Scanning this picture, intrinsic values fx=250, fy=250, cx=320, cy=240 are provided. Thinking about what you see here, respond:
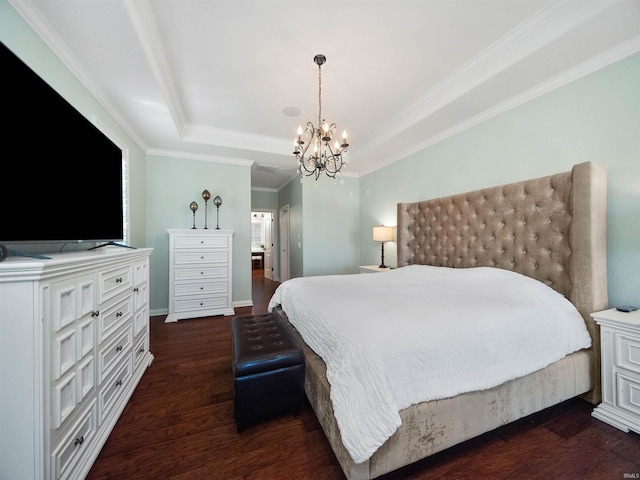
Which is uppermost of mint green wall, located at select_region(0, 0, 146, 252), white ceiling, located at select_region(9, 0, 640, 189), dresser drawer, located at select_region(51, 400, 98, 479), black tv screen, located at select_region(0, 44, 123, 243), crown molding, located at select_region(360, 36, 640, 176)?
white ceiling, located at select_region(9, 0, 640, 189)

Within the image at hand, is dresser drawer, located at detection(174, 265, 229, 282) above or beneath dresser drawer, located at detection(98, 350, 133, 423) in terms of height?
above

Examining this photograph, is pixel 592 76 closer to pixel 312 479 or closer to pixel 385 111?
pixel 385 111

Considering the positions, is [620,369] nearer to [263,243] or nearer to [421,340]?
[421,340]

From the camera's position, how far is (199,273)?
3732mm

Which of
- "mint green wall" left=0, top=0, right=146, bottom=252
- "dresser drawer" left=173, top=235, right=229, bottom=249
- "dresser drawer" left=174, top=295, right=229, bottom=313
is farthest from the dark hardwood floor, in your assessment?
"dresser drawer" left=173, top=235, right=229, bottom=249

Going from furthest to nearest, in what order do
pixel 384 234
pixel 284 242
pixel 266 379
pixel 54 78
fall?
pixel 284 242, pixel 384 234, pixel 54 78, pixel 266 379

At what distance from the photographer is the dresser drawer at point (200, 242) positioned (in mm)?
3605

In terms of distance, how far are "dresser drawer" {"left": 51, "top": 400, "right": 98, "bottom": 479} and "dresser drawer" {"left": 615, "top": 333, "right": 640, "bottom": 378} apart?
2979 millimetres

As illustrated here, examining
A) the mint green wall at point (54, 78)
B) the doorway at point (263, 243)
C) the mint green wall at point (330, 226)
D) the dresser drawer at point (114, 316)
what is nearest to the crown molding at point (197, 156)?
the mint green wall at point (54, 78)

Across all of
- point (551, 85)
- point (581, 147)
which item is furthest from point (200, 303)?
point (551, 85)

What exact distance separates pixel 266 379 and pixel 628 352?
2.21 metres

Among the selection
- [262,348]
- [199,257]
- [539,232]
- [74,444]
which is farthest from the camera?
[199,257]

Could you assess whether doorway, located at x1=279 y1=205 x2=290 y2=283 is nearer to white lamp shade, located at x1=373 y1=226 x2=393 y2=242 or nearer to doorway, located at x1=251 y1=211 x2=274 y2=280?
doorway, located at x1=251 y1=211 x2=274 y2=280

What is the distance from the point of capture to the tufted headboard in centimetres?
173
